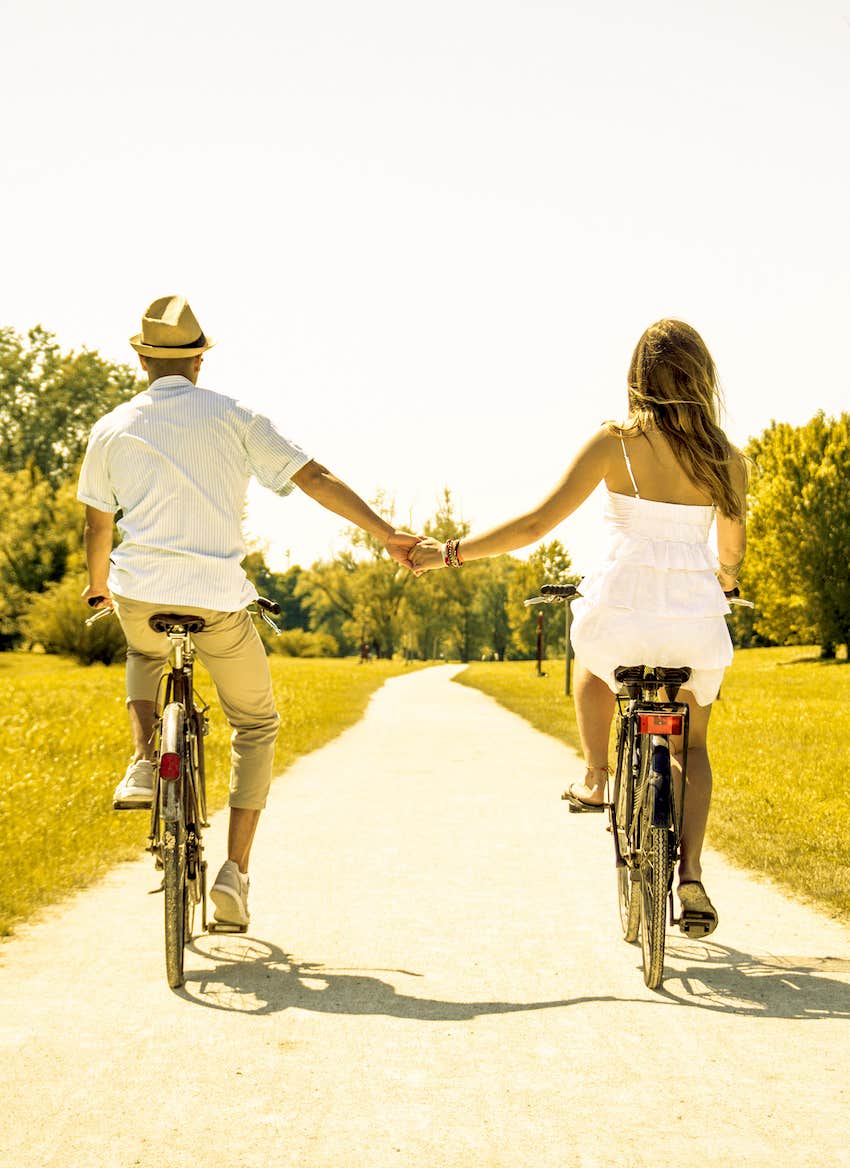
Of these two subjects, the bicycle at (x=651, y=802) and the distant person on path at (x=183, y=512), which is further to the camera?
the distant person on path at (x=183, y=512)

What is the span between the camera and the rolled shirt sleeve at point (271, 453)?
187 inches

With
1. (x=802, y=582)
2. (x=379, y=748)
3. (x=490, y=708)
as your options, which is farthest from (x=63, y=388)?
(x=379, y=748)

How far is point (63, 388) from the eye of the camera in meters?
75.1

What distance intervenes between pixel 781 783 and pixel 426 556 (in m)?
6.86

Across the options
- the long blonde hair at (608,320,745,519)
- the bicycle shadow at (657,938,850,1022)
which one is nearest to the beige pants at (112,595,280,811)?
the long blonde hair at (608,320,745,519)

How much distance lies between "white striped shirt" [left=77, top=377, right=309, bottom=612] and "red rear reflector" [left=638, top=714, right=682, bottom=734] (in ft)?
4.91

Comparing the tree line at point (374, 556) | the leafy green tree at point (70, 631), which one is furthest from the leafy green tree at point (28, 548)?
the leafy green tree at point (70, 631)

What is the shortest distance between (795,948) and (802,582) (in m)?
54.9

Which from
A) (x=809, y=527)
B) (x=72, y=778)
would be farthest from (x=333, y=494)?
(x=809, y=527)

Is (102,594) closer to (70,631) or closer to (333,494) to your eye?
(333,494)

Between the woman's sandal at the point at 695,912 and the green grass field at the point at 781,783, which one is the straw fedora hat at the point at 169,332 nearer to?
the woman's sandal at the point at 695,912

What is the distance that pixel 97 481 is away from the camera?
15.8 ft

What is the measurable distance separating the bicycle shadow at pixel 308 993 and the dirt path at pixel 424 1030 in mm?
14

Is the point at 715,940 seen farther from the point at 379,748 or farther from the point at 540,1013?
the point at 379,748
